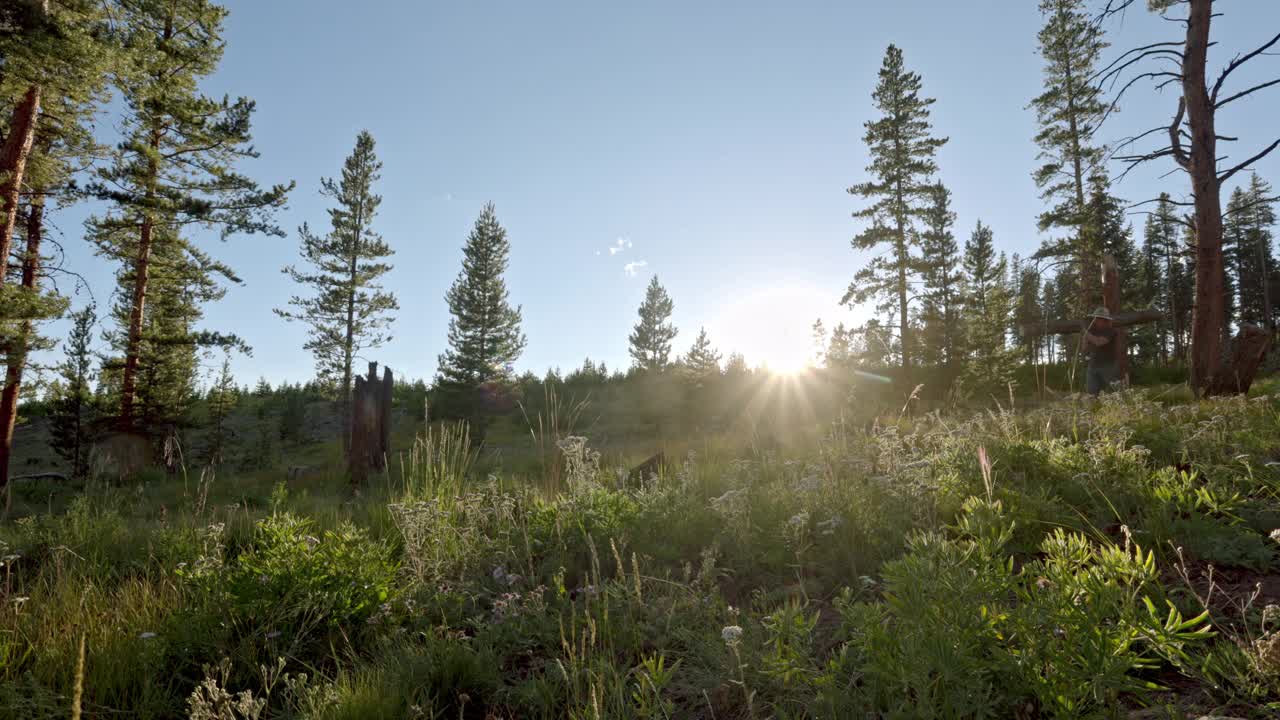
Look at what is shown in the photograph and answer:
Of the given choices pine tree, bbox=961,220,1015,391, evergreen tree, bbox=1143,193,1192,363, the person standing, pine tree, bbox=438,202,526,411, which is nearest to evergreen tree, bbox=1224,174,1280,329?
evergreen tree, bbox=1143,193,1192,363

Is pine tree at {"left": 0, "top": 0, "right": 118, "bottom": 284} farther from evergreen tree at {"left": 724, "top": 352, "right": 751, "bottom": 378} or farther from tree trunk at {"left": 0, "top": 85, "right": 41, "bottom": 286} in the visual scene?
evergreen tree at {"left": 724, "top": 352, "right": 751, "bottom": 378}

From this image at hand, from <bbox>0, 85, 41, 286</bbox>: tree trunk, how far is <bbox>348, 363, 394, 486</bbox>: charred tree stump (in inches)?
283

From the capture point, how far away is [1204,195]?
27.7ft

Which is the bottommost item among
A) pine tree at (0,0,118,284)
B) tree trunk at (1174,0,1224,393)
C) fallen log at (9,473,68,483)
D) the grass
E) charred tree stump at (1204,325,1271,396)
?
fallen log at (9,473,68,483)

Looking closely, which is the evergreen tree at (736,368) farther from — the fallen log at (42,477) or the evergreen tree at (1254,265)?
the evergreen tree at (1254,265)

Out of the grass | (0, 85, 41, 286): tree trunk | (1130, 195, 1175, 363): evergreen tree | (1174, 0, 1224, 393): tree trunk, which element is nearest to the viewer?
the grass

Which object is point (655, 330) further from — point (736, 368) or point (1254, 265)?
point (1254, 265)

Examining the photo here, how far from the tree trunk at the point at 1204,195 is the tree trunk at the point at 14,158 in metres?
21.3

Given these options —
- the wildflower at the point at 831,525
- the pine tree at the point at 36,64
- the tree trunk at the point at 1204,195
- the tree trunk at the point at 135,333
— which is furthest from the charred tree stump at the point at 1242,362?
the tree trunk at the point at 135,333

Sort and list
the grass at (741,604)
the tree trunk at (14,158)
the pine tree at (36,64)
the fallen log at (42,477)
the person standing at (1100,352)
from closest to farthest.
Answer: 1. the grass at (741,604)
2. the pine tree at (36,64)
3. the tree trunk at (14,158)
4. the fallen log at (42,477)
5. the person standing at (1100,352)

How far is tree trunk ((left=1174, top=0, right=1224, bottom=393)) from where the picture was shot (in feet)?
27.7

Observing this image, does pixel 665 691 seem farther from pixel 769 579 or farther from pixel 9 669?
pixel 9 669

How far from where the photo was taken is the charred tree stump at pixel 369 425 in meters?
10.4

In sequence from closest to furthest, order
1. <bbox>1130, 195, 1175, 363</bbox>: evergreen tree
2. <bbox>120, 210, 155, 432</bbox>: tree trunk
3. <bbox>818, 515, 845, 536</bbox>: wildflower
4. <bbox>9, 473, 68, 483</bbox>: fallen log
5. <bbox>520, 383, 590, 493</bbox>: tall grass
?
<bbox>818, 515, 845, 536</bbox>: wildflower, <bbox>520, 383, 590, 493</bbox>: tall grass, <bbox>9, 473, 68, 483</bbox>: fallen log, <bbox>120, 210, 155, 432</bbox>: tree trunk, <bbox>1130, 195, 1175, 363</bbox>: evergreen tree
